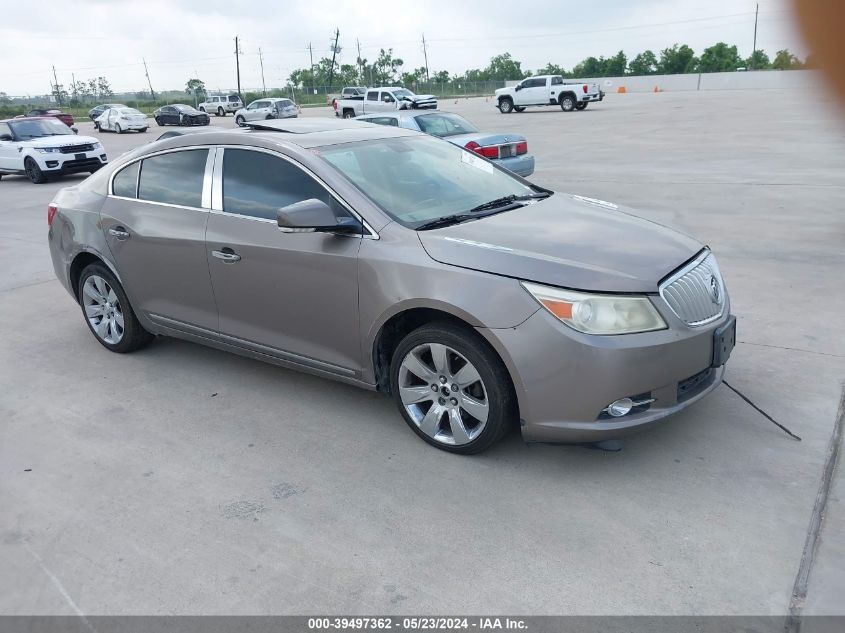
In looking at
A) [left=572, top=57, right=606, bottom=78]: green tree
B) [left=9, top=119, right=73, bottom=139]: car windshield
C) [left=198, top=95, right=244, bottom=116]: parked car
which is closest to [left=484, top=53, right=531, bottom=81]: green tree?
[left=572, top=57, right=606, bottom=78]: green tree

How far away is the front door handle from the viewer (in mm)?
4500

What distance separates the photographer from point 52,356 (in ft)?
18.6

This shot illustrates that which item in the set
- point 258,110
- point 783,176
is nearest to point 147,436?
point 783,176

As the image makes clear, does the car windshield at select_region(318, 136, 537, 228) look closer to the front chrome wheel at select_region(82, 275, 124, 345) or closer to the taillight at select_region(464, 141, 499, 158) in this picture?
the front chrome wheel at select_region(82, 275, 124, 345)

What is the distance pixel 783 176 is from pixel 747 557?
11040 mm

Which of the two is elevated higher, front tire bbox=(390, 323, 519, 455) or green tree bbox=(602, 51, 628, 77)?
green tree bbox=(602, 51, 628, 77)

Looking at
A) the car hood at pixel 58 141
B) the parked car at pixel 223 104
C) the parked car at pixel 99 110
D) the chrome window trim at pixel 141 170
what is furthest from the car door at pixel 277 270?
the parked car at pixel 223 104

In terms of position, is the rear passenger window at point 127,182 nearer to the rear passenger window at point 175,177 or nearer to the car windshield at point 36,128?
the rear passenger window at point 175,177

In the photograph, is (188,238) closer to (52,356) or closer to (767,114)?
(52,356)

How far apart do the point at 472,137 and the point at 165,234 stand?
7.81 m

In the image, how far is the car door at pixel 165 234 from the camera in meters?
4.77

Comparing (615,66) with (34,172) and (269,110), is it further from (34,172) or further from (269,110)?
(34,172)

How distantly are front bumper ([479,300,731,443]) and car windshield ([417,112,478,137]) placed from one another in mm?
9649

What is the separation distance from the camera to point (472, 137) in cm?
1193
